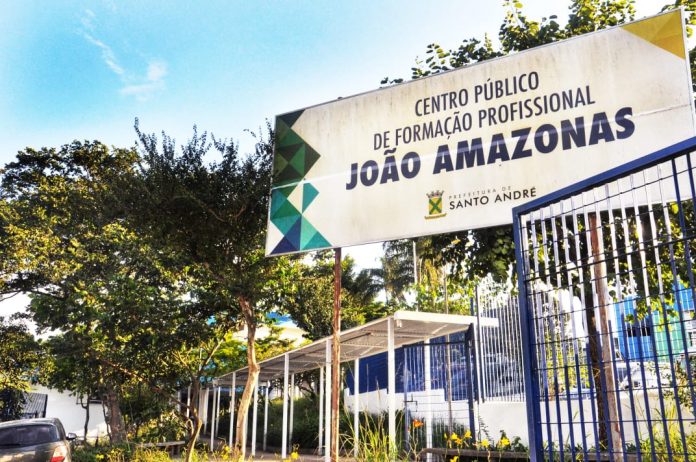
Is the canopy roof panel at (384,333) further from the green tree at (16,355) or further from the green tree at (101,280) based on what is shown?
the green tree at (16,355)

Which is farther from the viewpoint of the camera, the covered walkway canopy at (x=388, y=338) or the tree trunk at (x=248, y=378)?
the covered walkway canopy at (x=388, y=338)

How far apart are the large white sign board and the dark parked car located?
19.3 feet

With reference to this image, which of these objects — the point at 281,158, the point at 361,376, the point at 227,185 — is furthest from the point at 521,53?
the point at 361,376

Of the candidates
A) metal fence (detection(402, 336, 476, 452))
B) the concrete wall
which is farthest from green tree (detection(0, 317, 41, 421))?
metal fence (detection(402, 336, 476, 452))

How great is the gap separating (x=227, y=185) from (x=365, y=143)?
2146mm

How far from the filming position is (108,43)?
13539mm

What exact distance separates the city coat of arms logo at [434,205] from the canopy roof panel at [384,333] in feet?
10.6

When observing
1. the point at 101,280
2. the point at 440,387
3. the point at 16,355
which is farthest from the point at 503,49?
the point at 16,355

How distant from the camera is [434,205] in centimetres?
731

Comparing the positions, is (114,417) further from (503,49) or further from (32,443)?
(503,49)

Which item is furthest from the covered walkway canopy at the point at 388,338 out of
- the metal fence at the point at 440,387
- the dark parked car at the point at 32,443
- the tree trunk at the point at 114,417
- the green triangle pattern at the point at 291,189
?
the tree trunk at the point at 114,417

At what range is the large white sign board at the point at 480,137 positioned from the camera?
21.9ft

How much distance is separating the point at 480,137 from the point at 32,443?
9.19 m

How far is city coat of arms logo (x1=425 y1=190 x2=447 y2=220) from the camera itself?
7270 millimetres
